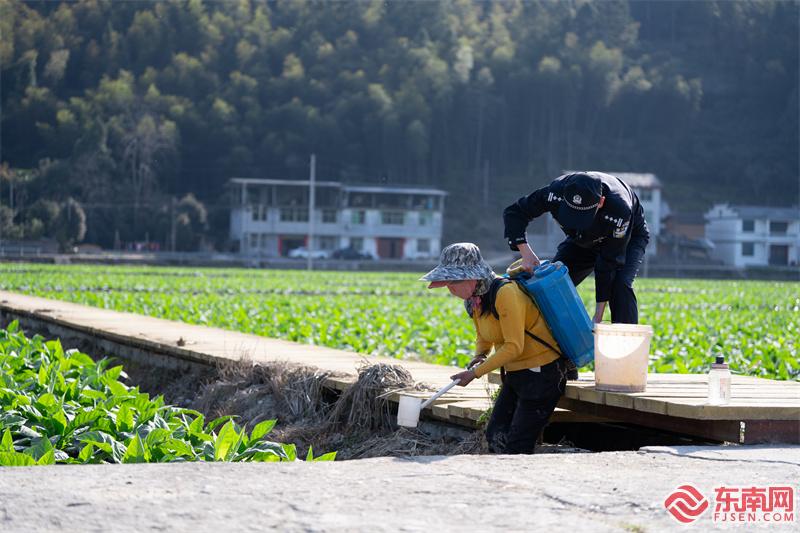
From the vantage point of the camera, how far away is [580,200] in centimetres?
602

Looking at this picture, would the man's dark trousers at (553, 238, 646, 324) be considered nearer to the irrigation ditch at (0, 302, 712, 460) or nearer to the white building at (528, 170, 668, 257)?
the irrigation ditch at (0, 302, 712, 460)

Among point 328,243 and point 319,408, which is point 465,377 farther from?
point 328,243

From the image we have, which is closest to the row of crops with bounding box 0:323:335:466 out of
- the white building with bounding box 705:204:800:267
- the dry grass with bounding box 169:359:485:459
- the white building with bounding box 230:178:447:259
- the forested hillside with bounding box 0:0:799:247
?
the dry grass with bounding box 169:359:485:459

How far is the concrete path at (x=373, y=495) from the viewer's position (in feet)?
11.6

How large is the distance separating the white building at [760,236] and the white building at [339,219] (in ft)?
64.6

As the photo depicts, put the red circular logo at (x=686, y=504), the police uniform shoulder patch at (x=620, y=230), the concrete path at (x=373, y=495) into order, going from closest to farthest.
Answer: the concrete path at (x=373, y=495) < the red circular logo at (x=686, y=504) < the police uniform shoulder patch at (x=620, y=230)

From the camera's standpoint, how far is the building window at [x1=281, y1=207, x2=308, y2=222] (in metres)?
76.7

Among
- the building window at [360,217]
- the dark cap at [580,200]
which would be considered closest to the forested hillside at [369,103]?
the building window at [360,217]

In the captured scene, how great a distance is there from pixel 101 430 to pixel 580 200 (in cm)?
Result: 281

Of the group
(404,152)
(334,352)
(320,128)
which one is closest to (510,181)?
(404,152)

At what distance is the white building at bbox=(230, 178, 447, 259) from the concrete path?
7152cm

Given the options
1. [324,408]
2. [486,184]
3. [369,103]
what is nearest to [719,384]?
[324,408]

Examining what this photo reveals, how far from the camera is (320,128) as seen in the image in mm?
89312

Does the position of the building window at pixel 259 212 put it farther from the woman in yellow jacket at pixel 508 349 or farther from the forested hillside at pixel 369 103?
the woman in yellow jacket at pixel 508 349
